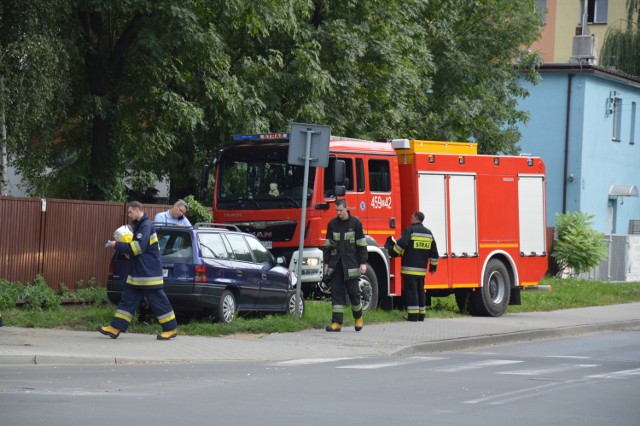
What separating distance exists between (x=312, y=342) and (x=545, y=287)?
804 centimetres

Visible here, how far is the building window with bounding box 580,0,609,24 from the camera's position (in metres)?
61.2

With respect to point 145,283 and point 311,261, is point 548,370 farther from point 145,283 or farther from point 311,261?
point 311,261

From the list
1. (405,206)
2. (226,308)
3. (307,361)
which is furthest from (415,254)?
(307,361)

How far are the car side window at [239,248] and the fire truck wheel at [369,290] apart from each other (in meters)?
2.38

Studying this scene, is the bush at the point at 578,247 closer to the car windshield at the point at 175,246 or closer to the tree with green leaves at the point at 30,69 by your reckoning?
the tree with green leaves at the point at 30,69

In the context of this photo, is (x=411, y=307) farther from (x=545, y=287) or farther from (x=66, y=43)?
(x=66, y=43)

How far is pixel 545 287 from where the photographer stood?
73.9 feet

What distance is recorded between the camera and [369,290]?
19.5 metres

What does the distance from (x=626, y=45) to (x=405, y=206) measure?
3430 centimetres

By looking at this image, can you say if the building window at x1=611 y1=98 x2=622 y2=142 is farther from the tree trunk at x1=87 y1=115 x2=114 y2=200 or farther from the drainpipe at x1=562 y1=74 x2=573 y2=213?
the tree trunk at x1=87 y1=115 x2=114 y2=200

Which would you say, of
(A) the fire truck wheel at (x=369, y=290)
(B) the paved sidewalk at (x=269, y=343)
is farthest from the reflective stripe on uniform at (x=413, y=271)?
(B) the paved sidewalk at (x=269, y=343)

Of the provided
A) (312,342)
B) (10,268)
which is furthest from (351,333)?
(10,268)

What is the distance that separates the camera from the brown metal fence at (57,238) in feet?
64.2

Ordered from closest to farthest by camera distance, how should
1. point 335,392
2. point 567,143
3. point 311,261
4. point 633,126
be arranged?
point 335,392 < point 311,261 < point 567,143 < point 633,126
